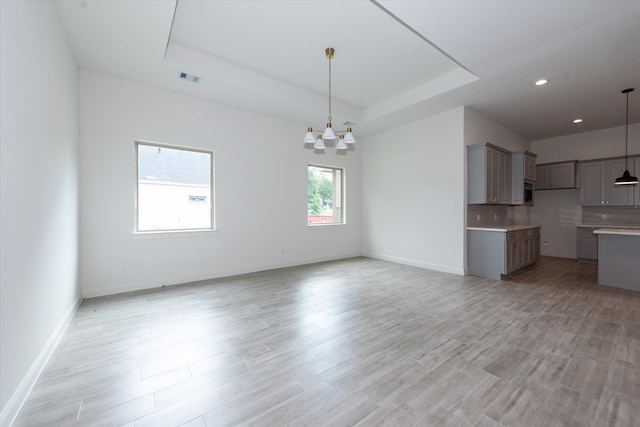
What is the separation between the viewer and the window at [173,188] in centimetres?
425

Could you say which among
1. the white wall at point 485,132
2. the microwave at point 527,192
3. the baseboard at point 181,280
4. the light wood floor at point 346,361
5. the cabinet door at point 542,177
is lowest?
the light wood floor at point 346,361

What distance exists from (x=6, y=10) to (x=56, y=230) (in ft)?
6.10

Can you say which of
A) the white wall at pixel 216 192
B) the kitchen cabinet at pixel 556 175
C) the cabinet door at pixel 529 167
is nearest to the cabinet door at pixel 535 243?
the cabinet door at pixel 529 167

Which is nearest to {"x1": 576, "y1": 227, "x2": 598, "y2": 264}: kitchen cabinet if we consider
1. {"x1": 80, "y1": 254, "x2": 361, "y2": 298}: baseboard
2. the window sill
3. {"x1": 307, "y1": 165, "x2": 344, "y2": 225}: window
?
{"x1": 307, "y1": 165, "x2": 344, "y2": 225}: window

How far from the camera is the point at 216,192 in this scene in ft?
15.8

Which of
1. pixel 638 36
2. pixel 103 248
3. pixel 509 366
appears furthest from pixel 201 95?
pixel 638 36

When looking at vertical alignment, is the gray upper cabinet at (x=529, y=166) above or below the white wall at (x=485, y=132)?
below

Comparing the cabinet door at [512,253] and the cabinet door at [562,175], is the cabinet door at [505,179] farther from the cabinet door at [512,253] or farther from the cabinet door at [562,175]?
the cabinet door at [562,175]

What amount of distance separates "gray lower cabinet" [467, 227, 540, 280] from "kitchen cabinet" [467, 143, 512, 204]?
2.21 feet

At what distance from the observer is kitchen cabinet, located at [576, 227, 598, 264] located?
6.18 metres

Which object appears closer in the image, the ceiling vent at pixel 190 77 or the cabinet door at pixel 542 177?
the ceiling vent at pixel 190 77

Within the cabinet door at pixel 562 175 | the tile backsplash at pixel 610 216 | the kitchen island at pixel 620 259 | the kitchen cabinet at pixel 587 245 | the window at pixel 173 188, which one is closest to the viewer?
the kitchen island at pixel 620 259

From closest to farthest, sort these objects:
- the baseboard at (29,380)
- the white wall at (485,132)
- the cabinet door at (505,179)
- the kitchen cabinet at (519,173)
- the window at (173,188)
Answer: the baseboard at (29,380)
the window at (173,188)
the white wall at (485,132)
the cabinet door at (505,179)
the kitchen cabinet at (519,173)

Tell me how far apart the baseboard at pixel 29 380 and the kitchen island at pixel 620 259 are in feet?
22.7
